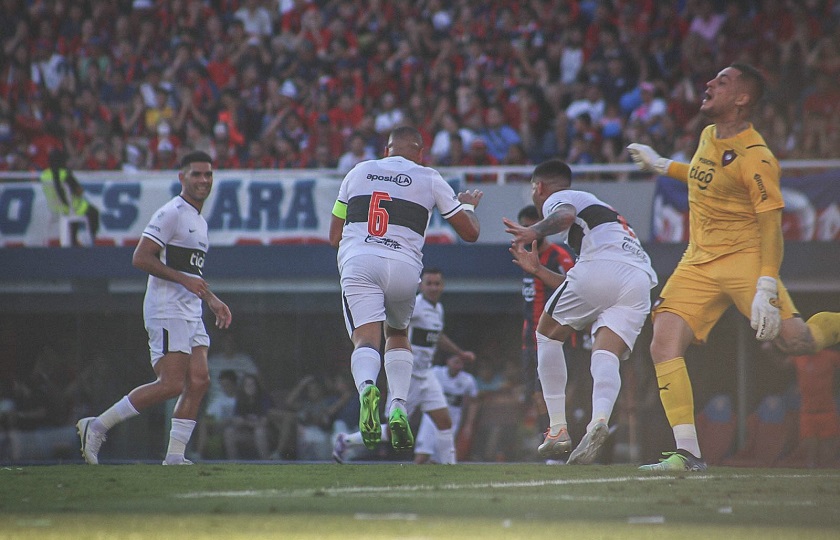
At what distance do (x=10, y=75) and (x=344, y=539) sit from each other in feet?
55.3

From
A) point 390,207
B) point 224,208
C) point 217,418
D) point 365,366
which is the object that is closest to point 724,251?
point 390,207

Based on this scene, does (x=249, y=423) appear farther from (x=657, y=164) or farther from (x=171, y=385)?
(x=657, y=164)

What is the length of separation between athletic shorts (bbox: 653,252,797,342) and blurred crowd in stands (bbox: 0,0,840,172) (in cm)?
749

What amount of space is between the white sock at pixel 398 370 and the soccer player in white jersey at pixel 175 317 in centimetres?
149

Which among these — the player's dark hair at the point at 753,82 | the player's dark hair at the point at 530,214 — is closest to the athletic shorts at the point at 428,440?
the player's dark hair at the point at 530,214

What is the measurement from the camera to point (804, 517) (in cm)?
452

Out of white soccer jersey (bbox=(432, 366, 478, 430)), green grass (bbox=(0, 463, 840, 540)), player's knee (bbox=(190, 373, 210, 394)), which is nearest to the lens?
green grass (bbox=(0, 463, 840, 540))

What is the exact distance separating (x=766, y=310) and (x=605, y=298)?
1.18m

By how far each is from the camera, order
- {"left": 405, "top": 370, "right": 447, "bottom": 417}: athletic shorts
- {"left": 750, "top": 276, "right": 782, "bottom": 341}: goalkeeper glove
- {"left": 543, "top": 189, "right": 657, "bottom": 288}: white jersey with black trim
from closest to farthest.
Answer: {"left": 750, "top": 276, "right": 782, "bottom": 341}: goalkeeper glove, {"left": 543, "top": 189, "right": 657, "bottom": 288}: white jersey with black trim, {"left": 405, "top": 370, "right": 447, "bottom": 417}: athletic shorts

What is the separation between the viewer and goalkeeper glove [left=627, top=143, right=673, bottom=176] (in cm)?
768

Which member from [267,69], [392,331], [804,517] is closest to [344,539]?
[804,517]

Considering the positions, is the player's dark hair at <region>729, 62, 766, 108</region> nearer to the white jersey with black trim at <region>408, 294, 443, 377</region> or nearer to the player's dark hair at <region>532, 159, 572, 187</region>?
the player's dark hair at <region>532, 159, 572, 187</region>

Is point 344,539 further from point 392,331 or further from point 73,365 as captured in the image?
point 73,365

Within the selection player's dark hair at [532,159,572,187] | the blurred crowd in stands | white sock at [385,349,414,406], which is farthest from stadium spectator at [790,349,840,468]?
white sock at [385,349,414,406]
